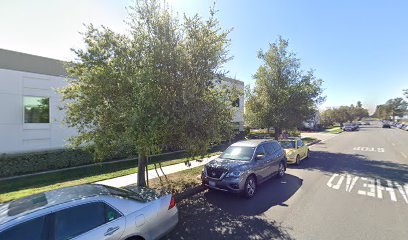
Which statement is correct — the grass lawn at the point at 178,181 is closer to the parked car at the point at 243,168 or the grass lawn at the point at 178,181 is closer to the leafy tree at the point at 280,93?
the parked car at the point at 243,168

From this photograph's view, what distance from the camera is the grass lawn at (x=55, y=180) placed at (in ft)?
25.6

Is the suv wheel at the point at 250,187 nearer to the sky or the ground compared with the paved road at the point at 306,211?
nearer to the sky

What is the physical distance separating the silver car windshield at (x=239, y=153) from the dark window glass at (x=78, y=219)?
5.30 meters

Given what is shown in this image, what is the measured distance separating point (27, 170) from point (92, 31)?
8.14 m

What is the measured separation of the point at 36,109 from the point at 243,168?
39.2 feet

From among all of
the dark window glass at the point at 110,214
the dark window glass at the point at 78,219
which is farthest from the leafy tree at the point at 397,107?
the dark window glass at the point at 78,219

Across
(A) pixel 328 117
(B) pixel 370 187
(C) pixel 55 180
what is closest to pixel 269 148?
(B) pixel 370 187

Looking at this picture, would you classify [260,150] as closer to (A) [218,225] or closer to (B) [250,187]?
(B) [250,187]

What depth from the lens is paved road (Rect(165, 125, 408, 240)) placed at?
4.91 meters

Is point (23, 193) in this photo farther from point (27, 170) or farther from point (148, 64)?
point (148, 64)

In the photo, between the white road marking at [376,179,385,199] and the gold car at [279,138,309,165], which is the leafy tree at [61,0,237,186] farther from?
the gold car at [279,138,309,165]

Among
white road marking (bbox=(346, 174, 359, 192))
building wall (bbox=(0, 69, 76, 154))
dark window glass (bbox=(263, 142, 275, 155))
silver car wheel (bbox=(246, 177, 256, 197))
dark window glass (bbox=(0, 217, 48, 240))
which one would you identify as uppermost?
building wall (bbox=(0, 69, 76, 154))

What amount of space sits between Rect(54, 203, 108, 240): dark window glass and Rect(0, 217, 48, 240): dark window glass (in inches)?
5.7

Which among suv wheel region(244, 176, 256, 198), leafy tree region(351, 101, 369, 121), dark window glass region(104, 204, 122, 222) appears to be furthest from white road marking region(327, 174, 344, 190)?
leafy tree region(351, 101, 369, 121)
